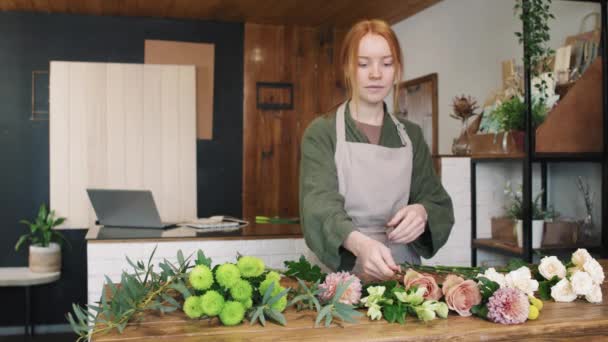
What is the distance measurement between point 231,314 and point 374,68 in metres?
0.85

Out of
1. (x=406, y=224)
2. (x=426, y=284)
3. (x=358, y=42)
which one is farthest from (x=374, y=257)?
(x=358, y=42)

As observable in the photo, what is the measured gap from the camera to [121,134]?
5227 millimetres

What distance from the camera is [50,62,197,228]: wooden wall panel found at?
203 inches

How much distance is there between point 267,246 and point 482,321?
6.79 ft

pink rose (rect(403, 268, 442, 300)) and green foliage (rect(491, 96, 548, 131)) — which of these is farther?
green foliage (rect(491, 96, 548, 131))

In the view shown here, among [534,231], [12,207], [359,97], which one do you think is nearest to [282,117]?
[12,207]

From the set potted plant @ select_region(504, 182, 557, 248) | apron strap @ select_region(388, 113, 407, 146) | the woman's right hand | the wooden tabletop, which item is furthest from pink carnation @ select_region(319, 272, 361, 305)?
the wooden tabletop

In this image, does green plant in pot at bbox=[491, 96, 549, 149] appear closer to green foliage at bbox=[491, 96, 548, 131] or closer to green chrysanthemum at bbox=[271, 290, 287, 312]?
green foliage at bbox=[491, 96, 548, 131]

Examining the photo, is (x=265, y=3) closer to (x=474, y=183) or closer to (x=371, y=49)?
(x=474, y=183)

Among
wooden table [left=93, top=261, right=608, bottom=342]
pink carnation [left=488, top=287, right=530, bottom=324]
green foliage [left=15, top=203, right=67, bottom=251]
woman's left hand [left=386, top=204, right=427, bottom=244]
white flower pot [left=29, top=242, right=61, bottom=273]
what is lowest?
white flower pot [left=29, top=242, right=61, bottom=273]

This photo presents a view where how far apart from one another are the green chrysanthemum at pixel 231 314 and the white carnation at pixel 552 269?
0.74 metres

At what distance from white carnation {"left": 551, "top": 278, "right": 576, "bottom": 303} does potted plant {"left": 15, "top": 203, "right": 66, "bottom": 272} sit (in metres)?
4.41

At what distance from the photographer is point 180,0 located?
478cm

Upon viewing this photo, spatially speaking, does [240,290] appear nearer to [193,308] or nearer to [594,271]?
[193,308]
